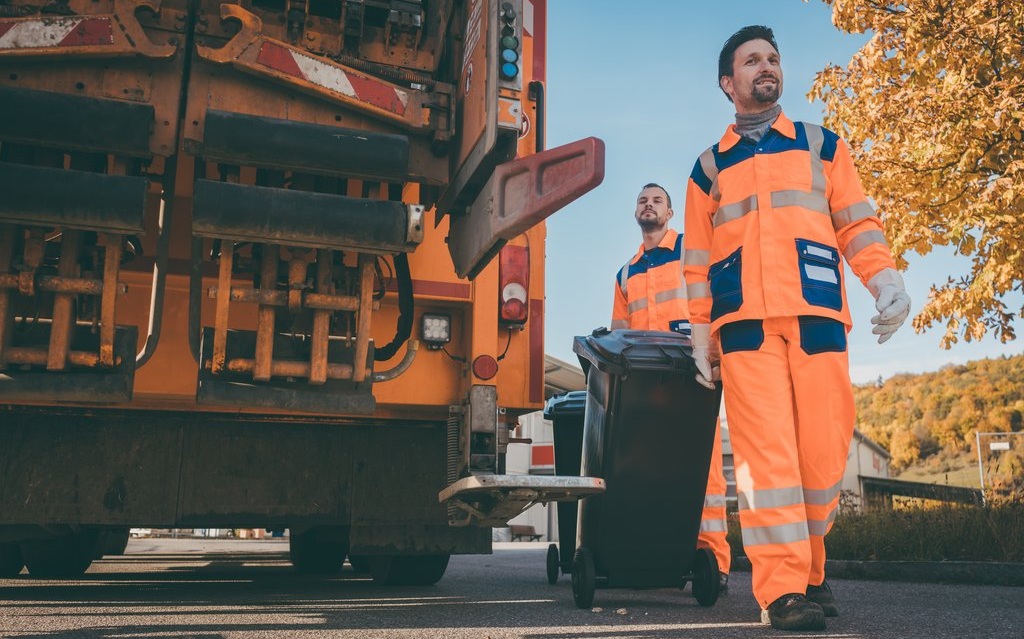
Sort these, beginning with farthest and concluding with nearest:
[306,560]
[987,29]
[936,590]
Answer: [987,29], [306,560], [936,590]

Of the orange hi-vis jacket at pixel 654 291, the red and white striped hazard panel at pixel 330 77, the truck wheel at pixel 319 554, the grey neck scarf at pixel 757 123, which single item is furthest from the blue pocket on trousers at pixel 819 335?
the truck wheel at pixel 319 554

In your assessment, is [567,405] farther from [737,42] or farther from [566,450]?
[737,42]

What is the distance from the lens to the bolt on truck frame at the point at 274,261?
289 centimetres

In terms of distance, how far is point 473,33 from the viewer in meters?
3.30

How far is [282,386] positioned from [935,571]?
3847 mm

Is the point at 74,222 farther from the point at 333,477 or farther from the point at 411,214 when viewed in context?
the point at 333,477

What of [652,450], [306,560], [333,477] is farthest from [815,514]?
[306,560]

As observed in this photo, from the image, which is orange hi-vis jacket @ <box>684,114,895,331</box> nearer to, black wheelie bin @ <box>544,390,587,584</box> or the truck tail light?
the truck tail light

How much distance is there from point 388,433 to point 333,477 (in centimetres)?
29

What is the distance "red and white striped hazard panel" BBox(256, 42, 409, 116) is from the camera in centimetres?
306

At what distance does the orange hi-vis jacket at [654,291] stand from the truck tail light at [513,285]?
113 cm

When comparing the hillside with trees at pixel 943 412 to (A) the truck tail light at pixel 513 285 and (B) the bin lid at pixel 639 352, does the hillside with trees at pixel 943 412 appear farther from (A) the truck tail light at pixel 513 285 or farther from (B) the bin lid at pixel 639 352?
(A) the truck tail light at pixel 513 285

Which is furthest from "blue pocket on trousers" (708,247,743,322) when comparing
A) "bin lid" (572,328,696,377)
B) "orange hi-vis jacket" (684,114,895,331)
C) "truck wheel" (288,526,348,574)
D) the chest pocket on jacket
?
"truck wheel" (288,526,348,574)

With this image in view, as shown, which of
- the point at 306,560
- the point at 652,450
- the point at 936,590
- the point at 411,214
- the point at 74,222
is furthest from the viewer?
the point at 306,560
